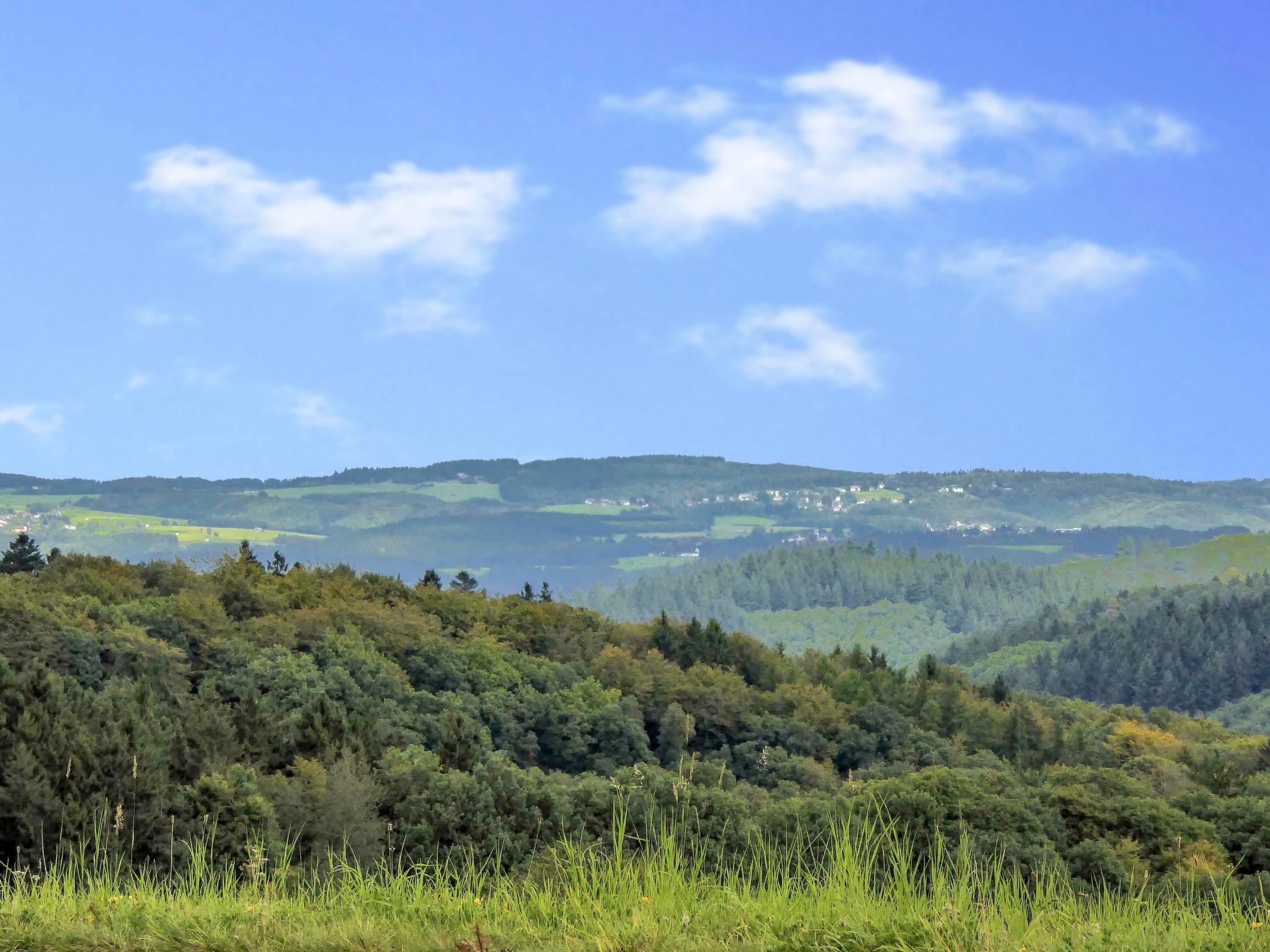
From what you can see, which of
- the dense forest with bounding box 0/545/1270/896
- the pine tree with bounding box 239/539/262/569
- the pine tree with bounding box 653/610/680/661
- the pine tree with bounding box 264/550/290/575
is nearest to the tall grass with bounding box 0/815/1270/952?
the dense forest with bounding box 0/545/1270/896

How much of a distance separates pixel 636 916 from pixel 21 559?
81063 millimetres

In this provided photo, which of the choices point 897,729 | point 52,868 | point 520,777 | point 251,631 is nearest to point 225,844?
point 520,777

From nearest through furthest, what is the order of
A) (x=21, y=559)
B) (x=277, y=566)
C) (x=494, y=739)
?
1. (x=494, y=739)
2. (x=21, y=559)
3. (x=277, y=566)

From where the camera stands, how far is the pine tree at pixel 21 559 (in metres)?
79.3

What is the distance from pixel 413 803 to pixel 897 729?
59.2 metres

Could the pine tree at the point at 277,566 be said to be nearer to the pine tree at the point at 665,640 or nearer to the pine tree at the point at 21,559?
the pine tree at the point at 21,559

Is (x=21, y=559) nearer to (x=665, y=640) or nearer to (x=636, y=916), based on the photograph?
(x=665, y=640)

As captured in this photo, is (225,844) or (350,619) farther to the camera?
(350,619)

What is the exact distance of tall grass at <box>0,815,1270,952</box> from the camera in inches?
350

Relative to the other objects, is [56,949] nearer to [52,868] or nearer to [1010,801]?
[52,868]

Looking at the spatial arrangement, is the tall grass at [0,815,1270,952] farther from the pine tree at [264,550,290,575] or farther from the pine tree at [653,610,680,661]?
the pine tree at [653,610,680,661]

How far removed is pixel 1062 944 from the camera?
8727 millimetres

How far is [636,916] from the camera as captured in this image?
30.5 feet

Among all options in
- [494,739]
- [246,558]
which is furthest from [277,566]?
[494,739]
